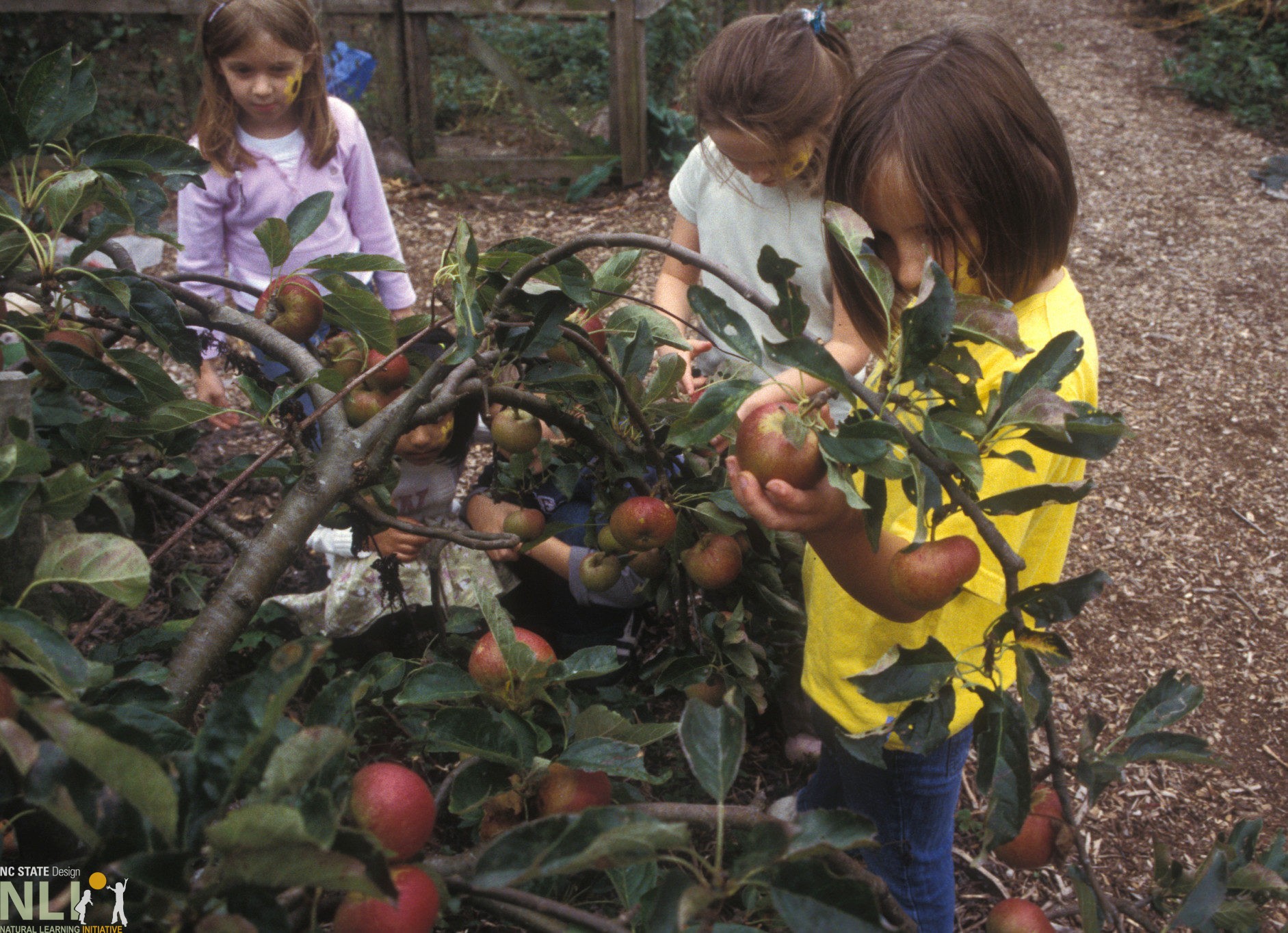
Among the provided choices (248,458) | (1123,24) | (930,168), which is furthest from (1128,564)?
(1123,24)

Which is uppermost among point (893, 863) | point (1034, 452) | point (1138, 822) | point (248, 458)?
point (1034, 452)

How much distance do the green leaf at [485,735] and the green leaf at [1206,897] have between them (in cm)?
67

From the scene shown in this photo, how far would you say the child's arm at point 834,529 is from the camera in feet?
3.14

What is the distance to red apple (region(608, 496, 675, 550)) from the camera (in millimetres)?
1361

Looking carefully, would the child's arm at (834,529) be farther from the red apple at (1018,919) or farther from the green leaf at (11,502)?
the green leaf at (11,502)

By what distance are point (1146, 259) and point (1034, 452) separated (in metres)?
4.06

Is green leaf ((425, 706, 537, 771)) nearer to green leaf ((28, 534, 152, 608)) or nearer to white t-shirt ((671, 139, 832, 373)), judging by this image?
green leaf ((28, 534, 152, 608))

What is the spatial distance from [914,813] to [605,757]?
2.20 feet

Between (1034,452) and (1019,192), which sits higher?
(1019,192)

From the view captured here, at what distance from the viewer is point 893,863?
150 cm

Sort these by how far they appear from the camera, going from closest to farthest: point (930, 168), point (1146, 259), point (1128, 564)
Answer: point (930, 168) < point (1128, 564) < point (1146, 259)

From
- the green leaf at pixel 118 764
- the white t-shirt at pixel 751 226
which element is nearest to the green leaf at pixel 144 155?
the green leaf at pixel 118 764

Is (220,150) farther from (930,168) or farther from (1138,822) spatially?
(1138,822)

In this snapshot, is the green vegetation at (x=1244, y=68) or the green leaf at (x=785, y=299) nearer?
the green leaf at (x=785, y=299)
